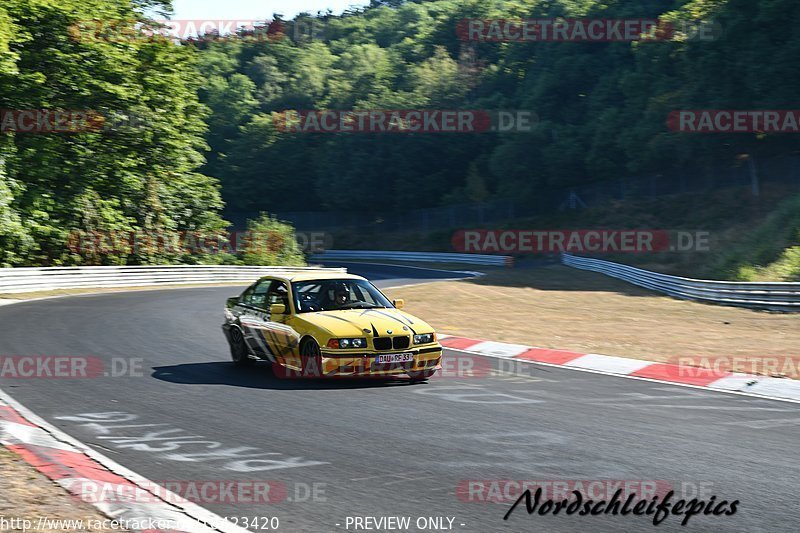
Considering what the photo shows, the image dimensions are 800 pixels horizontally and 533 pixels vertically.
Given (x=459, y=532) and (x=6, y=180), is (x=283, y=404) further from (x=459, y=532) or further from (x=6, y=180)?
(x=6, y=180)

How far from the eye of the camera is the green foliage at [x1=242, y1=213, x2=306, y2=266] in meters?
50.1

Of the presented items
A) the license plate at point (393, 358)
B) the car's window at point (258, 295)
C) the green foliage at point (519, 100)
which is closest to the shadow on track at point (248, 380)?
the license plate at point (393, 358)

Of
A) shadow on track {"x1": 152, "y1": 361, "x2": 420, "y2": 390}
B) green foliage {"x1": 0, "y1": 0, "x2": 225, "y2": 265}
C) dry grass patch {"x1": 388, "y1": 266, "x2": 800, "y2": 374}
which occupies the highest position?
green foliage {"x1": 0, "y1": 0, "x2": 225, "y2": 265}

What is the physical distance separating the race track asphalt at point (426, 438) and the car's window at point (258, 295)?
95 cm

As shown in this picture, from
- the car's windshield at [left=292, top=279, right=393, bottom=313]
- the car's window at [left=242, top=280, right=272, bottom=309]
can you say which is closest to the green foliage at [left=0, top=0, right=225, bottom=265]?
the car's window at [left=242, top=280, right=272, bottom=309]

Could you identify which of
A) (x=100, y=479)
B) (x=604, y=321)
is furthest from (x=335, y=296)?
(x=604, y=321)

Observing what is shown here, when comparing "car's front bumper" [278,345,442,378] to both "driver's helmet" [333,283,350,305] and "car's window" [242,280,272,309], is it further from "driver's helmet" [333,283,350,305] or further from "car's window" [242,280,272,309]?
"car's window" [242,280,272,309]

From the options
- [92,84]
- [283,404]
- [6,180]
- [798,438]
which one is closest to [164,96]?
[92,84]

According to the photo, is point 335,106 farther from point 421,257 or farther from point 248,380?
point 248,380

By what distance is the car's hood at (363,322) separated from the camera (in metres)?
11.3

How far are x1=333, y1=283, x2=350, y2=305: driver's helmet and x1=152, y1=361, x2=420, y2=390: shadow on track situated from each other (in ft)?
3.86

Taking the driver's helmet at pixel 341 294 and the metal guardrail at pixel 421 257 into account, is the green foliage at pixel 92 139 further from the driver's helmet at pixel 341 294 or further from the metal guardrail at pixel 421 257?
the driver's helmet at pixel 341 294

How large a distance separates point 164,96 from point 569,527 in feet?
132

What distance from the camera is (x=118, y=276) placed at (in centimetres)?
3684
